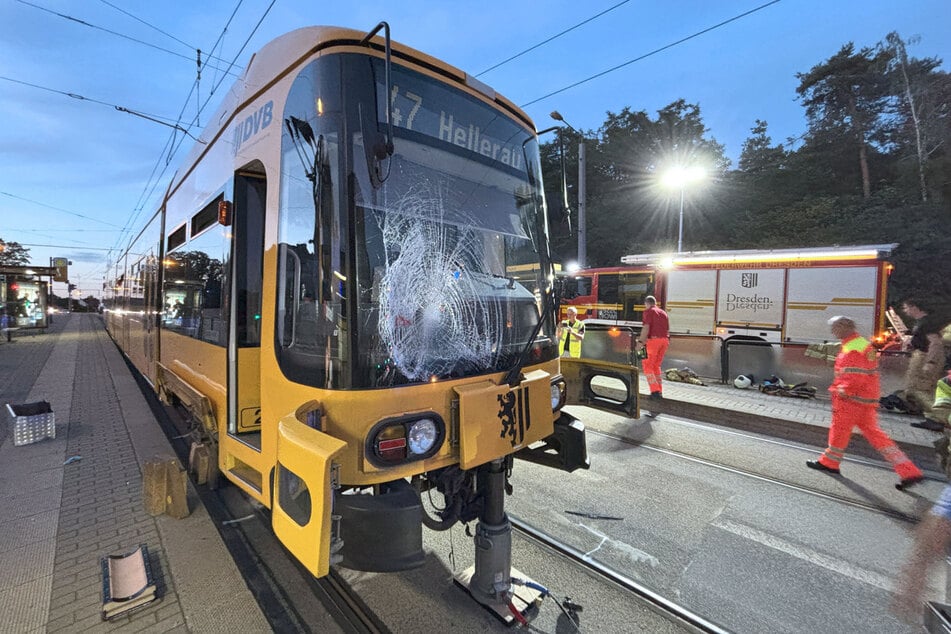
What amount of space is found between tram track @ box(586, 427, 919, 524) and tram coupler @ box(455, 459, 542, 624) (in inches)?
132

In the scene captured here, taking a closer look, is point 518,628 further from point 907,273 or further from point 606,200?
point 606,200

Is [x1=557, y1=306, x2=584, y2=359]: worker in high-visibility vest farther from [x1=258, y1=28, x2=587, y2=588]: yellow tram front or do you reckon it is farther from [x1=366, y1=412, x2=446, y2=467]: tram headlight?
[x1=366, y1=412, x2=446, y2=467]: tram headlight

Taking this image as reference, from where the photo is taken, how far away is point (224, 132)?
350 cm

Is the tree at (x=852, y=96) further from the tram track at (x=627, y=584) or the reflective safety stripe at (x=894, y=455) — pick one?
the tram track at (x=627, y=584)

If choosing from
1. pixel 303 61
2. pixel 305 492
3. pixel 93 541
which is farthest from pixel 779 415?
pixel 93 541

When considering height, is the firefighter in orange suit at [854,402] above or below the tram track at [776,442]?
above

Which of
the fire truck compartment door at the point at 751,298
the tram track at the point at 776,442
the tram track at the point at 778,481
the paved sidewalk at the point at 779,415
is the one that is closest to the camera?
the tram track at the point at 778,481

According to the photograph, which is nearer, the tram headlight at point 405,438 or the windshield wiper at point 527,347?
the tram headlight at point 405,438

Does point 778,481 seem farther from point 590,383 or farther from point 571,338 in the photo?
point 571,338

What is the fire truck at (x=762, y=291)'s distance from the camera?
440 inches

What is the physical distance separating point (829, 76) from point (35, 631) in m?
44.9

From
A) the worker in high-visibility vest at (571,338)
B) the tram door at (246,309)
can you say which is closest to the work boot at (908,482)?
the worker in high-visibility vest at (571,338)

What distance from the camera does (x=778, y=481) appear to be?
4664 millimetres

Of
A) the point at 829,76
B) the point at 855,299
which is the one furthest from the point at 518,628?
the point at 829,76
